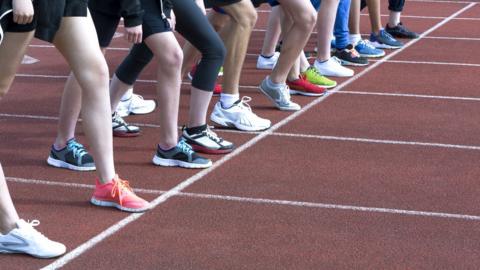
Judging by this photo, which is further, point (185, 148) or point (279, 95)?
point (279, 95)

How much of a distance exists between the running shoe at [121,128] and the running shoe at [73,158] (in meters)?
0.90

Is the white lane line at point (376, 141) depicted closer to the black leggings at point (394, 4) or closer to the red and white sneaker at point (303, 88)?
the red and white sneaker at point (303, 88)

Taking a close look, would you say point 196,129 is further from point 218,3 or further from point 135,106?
point 135,106

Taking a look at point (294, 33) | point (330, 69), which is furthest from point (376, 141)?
point (330, 69)

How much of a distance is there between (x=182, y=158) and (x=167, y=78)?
1.79ft

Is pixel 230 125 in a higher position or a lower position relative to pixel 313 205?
lower

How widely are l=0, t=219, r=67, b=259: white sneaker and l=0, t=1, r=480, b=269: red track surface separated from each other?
50 millimetres

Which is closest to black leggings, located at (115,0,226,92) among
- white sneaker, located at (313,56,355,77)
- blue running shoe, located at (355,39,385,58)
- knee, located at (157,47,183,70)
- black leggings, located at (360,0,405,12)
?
knee, located at (157,47,183,70)

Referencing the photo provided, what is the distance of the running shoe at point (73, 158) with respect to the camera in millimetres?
6387

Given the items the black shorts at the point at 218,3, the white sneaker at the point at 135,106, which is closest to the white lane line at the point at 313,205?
the black shorts at the point at 218,3

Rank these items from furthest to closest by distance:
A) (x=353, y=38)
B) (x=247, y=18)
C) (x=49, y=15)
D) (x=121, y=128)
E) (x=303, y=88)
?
(x=353, y=38)
(x=303, y=88)
(x=121, y=128)
(x=247, y=18)
(x=49, y=15)

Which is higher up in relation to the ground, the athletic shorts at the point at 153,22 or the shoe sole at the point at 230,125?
the athletic shorts at the point at 153,22

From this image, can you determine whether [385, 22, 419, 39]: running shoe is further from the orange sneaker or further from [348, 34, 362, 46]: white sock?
the orange sneaker

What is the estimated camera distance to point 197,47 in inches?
257
